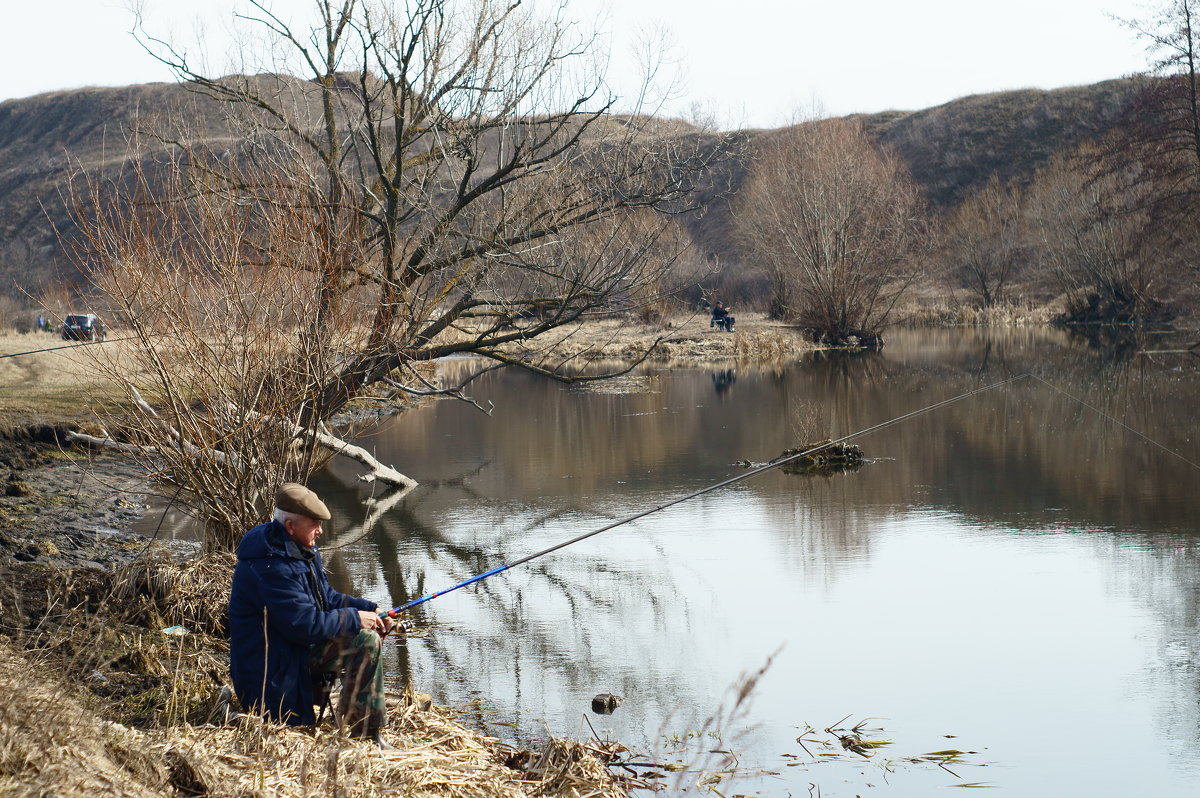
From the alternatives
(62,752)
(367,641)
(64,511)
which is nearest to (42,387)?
(64,511)

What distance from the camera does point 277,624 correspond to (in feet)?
16.1

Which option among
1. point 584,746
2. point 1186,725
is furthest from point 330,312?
point 1186,725

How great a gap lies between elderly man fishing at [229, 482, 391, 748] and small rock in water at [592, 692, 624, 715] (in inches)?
71.6

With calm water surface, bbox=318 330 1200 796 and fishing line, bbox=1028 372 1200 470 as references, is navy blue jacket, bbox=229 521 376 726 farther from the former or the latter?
fishing line, bbox=1028 372 1200 470

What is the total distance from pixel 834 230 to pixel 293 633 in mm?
31016

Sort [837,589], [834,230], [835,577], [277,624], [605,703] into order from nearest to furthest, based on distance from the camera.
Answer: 1. [277,624]
2. [605,703]
3. [837,589]
4. [835,577]
5. [834,230]

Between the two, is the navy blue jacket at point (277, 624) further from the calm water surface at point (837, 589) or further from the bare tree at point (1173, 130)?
the bare tree at point (1173, 130)

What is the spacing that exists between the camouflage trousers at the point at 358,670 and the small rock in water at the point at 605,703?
182cm

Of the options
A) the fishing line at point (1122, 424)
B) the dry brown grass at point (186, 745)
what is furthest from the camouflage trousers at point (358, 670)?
the fishing line at point (1122, 424)

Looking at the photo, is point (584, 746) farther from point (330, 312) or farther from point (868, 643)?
point (330, 312)

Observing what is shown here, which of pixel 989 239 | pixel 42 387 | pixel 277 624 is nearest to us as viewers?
pixel 277 624

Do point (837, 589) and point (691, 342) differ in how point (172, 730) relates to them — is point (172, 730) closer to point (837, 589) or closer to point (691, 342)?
point (837, 589)

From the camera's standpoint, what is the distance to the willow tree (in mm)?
8070

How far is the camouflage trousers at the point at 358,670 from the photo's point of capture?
504cm
